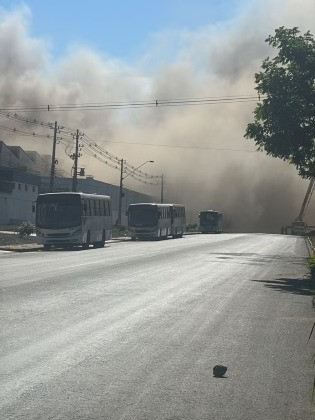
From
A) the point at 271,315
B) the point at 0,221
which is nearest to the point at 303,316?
the point at 271,315

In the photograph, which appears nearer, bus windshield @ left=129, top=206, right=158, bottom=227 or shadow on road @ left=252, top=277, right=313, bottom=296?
shadow on road @ left=252, top=277, right=313, bottom=296

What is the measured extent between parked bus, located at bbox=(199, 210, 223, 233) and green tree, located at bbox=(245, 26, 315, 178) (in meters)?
62.5

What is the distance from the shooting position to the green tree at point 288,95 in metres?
22.7

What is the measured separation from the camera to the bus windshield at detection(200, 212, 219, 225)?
283 feet

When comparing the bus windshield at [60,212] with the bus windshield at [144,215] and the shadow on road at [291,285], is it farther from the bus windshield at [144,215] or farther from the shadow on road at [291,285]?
the shadow on road at [291,285]

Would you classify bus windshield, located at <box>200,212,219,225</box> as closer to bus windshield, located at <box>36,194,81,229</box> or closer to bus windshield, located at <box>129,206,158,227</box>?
bus windshield, located at <box>129,206,158,227</box>

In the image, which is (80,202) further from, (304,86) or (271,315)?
(271,315)

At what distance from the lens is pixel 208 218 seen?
86.3 metres

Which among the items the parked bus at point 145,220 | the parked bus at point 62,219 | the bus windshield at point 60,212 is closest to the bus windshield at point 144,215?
the parked bus at point 145,220

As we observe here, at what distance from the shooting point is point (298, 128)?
76.0 ft

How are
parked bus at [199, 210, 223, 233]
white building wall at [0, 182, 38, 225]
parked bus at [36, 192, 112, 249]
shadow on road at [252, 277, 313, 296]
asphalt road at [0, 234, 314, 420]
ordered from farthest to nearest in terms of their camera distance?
parked bus at [199, 210, 223, 233], white building wall at [0, 182, 38, 225], parked bus at [36, 192, 112, 249], shadow on road at [252, 277, 313, 296], asphalt road at [0, 234, 314, 420]

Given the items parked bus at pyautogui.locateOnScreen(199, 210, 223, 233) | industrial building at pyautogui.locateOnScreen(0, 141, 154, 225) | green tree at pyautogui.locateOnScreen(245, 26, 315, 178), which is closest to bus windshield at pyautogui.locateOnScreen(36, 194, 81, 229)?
green tree at pyautogui.locateOnScreen(245, 26, 315, 178)

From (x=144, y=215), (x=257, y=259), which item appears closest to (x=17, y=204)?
(x=144, y=215)

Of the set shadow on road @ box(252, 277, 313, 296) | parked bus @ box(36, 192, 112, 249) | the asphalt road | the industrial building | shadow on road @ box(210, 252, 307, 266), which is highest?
the industrial building
